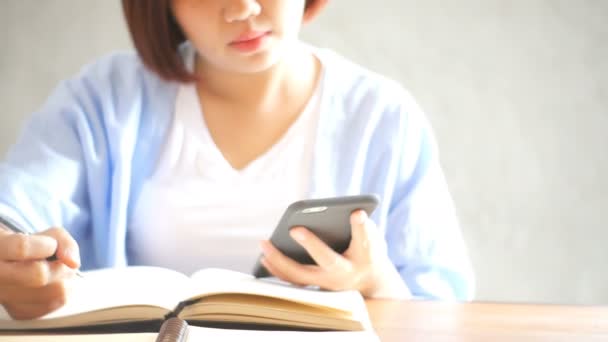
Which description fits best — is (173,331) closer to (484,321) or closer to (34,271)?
(34,271)

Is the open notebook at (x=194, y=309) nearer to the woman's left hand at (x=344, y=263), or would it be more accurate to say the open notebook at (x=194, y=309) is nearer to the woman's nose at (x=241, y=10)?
the woman's left hand at (x=344, y=263)

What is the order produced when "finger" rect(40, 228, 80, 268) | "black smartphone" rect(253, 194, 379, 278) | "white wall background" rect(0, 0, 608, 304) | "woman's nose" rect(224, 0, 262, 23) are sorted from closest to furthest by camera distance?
1. "finger" rect(40, 228, 80, 268)
2. "black smartphone" rect(253, 194, 379, 278)
3. "woman's nose" rect(224, 0, 262, 23)
4. "white wall background" rect(0, 0, 608, 304)

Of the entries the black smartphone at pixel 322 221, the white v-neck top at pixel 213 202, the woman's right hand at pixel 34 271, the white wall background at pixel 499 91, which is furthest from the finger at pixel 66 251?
the white wall background at pixel 499 91

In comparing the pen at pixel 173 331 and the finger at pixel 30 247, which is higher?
the finger at pixel 30 247

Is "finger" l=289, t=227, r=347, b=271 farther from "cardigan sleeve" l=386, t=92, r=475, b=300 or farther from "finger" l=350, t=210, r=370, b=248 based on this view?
"cardigan sleeve" l=386, t=92, r=475, b=300

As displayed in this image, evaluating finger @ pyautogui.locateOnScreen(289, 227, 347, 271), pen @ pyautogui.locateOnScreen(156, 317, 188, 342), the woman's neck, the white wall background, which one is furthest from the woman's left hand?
the white wall background

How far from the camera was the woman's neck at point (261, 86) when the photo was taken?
1124mm

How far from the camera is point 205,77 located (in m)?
1.15

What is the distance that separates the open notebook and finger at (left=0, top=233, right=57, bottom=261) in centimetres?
5

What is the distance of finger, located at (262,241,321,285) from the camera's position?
0.82m

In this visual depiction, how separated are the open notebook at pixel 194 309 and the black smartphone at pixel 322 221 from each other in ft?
0.30

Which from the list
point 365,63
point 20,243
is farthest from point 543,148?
point 20,243

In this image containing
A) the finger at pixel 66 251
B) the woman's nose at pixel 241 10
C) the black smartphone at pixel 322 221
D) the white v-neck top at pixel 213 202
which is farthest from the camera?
the white v-neck top at pixel 213 202

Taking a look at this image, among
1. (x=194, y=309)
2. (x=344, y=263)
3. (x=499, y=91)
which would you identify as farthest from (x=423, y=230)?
(x=499, y=91)
